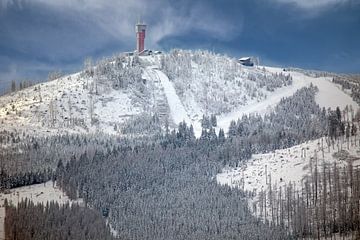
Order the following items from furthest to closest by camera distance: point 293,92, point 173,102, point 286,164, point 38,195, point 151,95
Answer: point 293,92, point 151,95, point 173,102, point 286,164, point 38,195

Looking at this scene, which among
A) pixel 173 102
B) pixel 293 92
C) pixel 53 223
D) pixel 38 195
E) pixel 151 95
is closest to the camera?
pixel 53 223

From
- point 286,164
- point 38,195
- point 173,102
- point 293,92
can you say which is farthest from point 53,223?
point 293,92

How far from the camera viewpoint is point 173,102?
541 feet

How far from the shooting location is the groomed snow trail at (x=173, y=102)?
156m

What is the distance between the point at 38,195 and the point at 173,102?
276ft

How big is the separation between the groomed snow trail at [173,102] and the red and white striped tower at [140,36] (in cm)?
1624

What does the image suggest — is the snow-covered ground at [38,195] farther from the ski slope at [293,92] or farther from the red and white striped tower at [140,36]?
the red and white striped tower at [140,36]

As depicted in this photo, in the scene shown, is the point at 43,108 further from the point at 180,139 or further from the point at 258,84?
the point at 258,84

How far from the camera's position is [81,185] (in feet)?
286

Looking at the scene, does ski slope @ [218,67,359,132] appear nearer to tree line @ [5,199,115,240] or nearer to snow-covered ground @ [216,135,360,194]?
snow-covered ground @ [216,135,360,194]

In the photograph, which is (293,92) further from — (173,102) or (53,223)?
(53,223)

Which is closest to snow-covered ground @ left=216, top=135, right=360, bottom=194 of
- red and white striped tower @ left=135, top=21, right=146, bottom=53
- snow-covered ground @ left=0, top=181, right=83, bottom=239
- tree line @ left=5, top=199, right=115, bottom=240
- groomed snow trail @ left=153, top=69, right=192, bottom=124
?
tree line @ left=5, top=199, right=115, bottom=240

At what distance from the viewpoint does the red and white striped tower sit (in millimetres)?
181500

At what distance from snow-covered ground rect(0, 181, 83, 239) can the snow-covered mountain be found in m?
36.2
